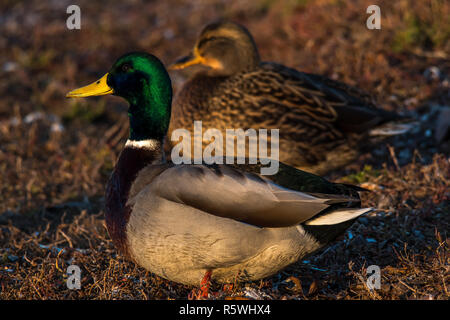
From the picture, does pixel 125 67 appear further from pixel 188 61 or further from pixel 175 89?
pixel 175 89

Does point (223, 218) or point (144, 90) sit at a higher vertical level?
point (144, 90)

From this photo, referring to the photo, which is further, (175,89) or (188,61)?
(175,89)

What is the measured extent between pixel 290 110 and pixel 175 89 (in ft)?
7.85

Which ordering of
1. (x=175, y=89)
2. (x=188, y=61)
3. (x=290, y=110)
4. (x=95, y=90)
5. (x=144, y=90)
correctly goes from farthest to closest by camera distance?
(x=175, y=89) → (x=188, y=61) → (x=290, y=110) → (x=95, y=90) → (x=144, y=90)

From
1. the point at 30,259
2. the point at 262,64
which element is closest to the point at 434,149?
the point at 262,64

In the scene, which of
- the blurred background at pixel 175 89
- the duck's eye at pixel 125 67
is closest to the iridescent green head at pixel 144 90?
the duck's eye at pixel 125 67

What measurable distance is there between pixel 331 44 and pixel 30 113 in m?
3.27

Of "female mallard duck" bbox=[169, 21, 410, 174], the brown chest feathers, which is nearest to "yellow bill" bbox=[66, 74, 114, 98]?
the brown chest feathers

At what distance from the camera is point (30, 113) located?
633cm

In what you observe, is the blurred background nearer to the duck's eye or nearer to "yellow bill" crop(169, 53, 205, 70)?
"yellow bill" crop(169, 53, 205, 70)

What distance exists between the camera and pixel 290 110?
14.2 feet

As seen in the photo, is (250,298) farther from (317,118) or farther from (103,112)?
(103,112)

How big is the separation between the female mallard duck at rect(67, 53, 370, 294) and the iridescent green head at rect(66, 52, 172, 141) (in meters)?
0.33

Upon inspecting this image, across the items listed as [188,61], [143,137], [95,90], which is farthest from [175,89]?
[143,137]
